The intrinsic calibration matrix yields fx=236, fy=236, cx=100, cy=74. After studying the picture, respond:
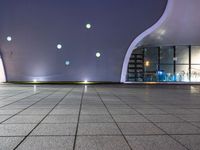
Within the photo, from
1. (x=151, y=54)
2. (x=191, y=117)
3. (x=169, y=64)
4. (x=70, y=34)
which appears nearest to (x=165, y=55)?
(x=169, y=64)

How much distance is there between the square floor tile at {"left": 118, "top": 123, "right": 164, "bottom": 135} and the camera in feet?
13.8

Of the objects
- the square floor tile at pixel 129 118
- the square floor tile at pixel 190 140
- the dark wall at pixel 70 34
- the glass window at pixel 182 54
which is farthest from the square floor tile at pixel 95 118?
the glass window at pixel 182 54

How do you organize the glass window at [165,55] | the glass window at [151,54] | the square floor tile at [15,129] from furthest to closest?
the glass window at [151,54]
the glass window at [165,55]
the square floor tile at [15,129]

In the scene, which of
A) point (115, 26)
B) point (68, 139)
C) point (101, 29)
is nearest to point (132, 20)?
point (115, 26)

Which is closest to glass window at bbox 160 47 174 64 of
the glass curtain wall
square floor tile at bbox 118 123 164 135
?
the glass curtain wall

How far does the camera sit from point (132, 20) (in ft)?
68.0

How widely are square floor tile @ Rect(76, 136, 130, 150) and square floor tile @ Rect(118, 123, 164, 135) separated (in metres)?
0.44

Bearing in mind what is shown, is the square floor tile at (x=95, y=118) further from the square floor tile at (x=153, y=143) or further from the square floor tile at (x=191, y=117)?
the square floor tile at (x=191, y=117)

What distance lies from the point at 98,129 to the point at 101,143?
2.77 feet

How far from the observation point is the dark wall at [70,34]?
20.7 metres

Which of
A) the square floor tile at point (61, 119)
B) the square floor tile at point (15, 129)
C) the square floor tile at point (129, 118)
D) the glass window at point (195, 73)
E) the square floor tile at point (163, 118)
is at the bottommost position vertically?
the square floor tile at point (163, 118)

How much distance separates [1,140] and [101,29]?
1813cm

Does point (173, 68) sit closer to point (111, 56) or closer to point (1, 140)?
point (111, 56)

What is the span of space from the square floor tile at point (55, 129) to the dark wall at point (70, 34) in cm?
1699
